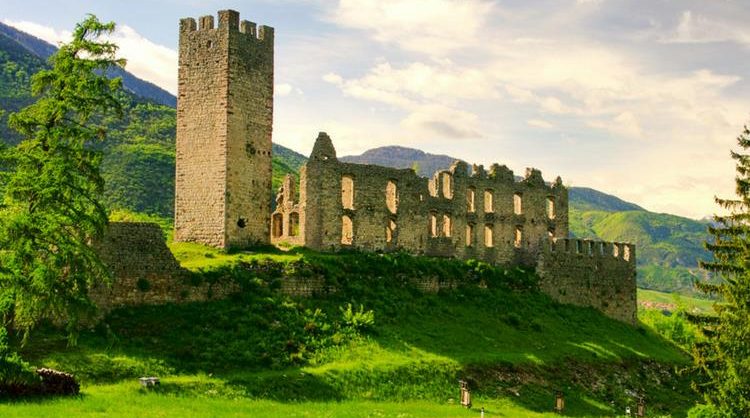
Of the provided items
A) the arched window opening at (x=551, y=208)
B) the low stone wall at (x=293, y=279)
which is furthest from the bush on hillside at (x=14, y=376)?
the arched window opening at (x=551, y=208)

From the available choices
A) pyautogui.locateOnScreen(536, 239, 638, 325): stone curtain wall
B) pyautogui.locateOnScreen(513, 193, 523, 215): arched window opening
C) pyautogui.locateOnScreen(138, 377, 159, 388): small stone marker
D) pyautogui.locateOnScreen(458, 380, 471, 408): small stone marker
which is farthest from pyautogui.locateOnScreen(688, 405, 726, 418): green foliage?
pyautogui.locateOnScreen(513, 193, 523, 215): arched window opening

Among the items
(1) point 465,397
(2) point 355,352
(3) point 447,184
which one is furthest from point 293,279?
(3) point 447,184

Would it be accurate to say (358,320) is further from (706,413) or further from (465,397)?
(706,413)

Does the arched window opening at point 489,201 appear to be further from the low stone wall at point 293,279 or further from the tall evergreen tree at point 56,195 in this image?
the tall evergreen tree at point 56,195

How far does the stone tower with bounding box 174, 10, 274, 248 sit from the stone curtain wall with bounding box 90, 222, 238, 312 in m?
6.41

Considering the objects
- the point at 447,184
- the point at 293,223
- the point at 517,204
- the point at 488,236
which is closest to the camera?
the point at 293,223

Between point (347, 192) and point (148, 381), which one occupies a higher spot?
point (347, 192)

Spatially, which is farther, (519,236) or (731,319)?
(519,236)

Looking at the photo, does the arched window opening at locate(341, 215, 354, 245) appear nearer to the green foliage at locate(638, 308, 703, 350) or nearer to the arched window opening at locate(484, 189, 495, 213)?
the arched window opening at locate(484, 189, 495, 213)

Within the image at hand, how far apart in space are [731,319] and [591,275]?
1839cm

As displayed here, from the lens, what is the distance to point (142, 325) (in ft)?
110

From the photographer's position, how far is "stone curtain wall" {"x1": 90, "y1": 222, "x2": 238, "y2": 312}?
112 ft

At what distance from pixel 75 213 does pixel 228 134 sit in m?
14.5

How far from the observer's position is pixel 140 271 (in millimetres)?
34906
